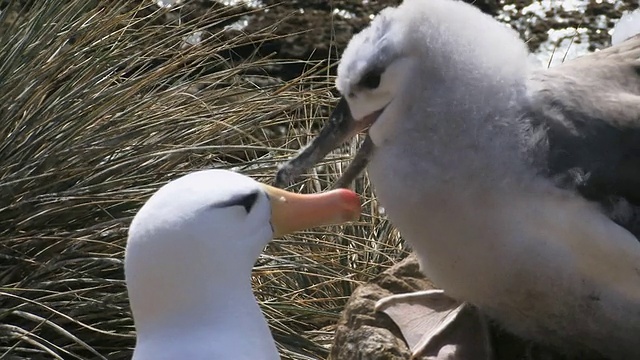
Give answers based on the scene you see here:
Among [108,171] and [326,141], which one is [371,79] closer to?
[326,141]

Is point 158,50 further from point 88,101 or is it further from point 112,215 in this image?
point 112,215

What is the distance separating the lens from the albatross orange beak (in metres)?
2.41

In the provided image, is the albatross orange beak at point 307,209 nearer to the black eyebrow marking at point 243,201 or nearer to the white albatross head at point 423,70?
the black eyebrow marking at point 243,201

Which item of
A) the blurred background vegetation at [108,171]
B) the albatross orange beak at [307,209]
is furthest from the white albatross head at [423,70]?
the blurred background vegetation at [108,171]

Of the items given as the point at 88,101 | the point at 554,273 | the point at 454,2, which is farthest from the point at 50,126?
the point at 554,273

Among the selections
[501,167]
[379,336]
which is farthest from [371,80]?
[379,336]

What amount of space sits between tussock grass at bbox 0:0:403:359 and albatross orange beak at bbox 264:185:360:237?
3.36 feet

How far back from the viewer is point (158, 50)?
14.4 feet

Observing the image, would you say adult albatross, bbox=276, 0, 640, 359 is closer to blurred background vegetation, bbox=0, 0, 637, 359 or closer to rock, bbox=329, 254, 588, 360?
rock, bbox=329, 254, 588, 360

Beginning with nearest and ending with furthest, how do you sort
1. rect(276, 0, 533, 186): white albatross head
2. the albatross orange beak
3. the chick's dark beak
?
the albatross orange beak → rect(276, 0, 533, 186): white albatross head → the chick's dark beak

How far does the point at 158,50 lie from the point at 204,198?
7.60ft

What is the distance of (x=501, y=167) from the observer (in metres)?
2.60

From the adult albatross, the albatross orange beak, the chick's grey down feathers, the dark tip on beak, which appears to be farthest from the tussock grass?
the chick's grey down feathers

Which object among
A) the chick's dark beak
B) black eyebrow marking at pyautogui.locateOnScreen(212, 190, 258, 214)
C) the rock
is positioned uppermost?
black eyebrow marking at pyautogui.locateOnScreen(212, 190, 258, 214)
